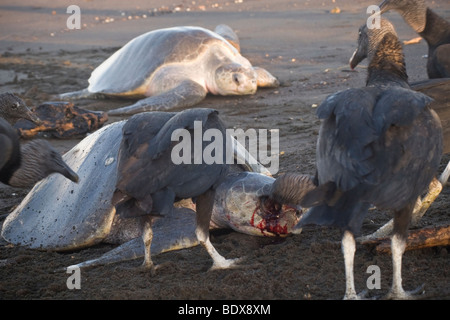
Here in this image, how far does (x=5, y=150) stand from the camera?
3438 mm

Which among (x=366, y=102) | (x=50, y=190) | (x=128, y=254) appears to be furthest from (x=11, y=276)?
(x=366, y=102)

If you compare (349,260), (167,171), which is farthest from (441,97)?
(167,171)


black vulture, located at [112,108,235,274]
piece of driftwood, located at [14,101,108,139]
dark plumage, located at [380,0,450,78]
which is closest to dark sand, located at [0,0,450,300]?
piece of driftwood, located at [14,101,108,139]

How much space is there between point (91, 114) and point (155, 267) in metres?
3.52

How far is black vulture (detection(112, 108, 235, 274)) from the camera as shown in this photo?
3.46m

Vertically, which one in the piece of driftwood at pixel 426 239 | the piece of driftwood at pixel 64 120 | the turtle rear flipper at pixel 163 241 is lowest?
the piece of driftwood at pixel 64 120

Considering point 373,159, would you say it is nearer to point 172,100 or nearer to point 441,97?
point 441,97

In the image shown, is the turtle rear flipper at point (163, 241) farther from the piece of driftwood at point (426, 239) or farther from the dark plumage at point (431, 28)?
the dark plumage at point (431, 28)

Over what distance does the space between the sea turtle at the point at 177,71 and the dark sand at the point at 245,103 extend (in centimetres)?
23

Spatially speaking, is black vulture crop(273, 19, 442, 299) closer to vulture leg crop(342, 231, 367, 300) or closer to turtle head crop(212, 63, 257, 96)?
vulture leg crop(342, 231, 367, 300)

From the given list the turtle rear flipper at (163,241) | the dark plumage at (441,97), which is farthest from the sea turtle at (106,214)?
the dark plumage at (441,97)

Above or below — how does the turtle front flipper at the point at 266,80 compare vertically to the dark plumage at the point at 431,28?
below

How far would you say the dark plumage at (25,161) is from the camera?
3.47 m

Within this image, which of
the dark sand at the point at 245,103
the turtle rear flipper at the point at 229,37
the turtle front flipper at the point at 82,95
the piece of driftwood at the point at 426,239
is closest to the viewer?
the dark sand at the point at 245,103
